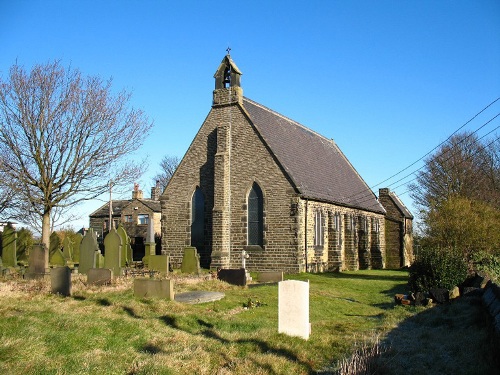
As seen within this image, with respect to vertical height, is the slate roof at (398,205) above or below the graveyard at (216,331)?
above

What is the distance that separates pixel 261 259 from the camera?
83.3 ft

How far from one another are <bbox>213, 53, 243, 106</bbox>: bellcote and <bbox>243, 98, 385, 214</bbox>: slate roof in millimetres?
1010

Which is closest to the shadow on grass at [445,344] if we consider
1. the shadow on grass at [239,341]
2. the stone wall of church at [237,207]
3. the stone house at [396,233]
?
the shadow on grass at [239,341]

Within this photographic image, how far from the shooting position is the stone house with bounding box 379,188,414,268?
38.4 m

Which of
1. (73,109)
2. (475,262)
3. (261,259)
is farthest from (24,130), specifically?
(475,262)

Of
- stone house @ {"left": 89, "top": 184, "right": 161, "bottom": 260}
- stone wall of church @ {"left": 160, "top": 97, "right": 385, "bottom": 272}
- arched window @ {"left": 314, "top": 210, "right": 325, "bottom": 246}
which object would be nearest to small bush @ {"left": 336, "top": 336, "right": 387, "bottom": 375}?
stone wall of church @ {"left": 160, "top": 97, "right": 385, "bottom": 272}

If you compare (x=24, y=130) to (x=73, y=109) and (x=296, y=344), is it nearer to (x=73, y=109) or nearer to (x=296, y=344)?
(x=73, y=109)

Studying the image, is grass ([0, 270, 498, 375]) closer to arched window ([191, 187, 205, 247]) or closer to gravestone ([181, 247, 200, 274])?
gravestone ([181, 247, 200, 274])

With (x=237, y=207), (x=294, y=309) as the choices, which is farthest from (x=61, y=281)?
(x=237, y=207)

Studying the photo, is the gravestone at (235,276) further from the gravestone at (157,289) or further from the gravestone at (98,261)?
the gravestone at (98,261)

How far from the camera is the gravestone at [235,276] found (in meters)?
18.5

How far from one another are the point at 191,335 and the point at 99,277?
7.94 metres

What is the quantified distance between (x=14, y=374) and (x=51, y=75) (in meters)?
19.8

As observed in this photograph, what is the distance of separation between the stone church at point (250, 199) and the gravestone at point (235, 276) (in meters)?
6.36
